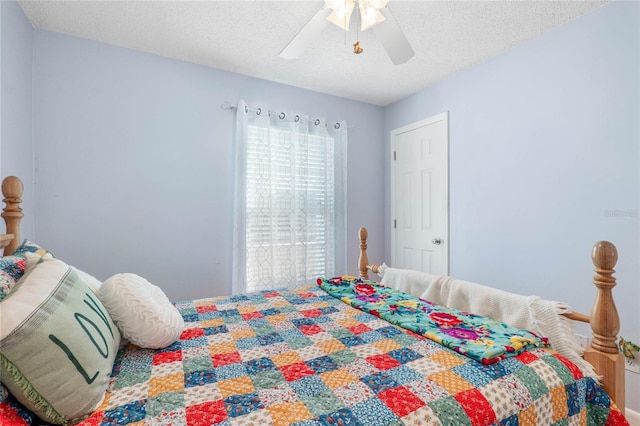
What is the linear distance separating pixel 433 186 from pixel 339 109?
4.39ft

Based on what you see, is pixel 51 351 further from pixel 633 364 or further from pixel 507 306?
pixel 633 364

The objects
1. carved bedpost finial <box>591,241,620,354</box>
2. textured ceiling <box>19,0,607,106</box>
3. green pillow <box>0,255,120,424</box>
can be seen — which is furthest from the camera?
textured ceiling <box>19,0,607,106</box>

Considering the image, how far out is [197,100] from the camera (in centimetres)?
274

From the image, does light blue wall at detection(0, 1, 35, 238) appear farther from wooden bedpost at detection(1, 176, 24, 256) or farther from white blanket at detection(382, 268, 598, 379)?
white blanket at detection(382, 268, 598, 379)

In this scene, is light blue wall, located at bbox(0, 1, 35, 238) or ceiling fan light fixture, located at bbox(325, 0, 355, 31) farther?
light blue wall, located at bbox(0, 1, 35, 238)

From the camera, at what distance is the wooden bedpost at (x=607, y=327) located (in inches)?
43.2

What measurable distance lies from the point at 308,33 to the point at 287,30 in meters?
0.54

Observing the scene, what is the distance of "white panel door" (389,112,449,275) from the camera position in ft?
10.0

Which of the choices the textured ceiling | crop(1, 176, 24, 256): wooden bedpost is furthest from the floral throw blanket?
the textured ceiling

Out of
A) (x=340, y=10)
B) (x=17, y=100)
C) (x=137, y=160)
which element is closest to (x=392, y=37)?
(x=340, y=10)

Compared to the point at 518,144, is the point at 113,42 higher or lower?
higher

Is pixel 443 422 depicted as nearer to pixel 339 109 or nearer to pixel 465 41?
pixel 465 41

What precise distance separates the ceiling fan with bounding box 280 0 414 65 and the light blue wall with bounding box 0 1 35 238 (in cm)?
163

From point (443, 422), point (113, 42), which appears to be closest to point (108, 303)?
point (443, 422)
